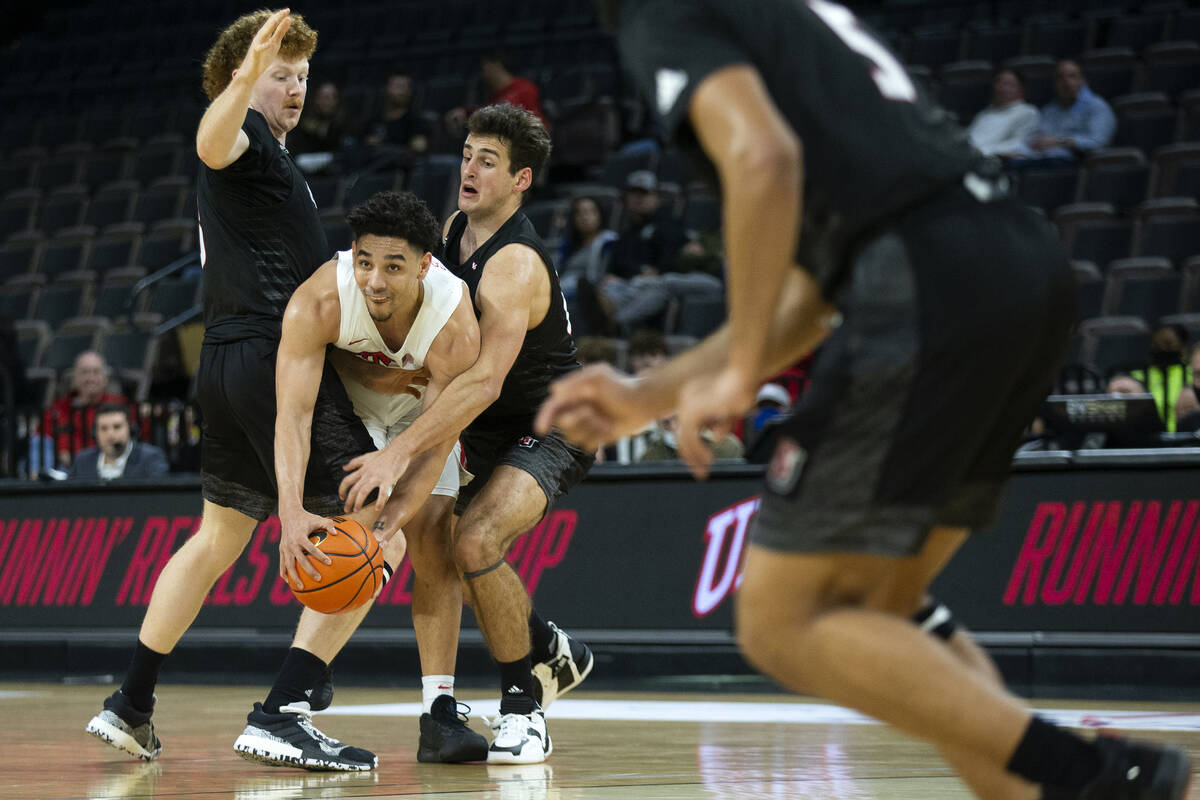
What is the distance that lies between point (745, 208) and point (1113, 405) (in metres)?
5.37

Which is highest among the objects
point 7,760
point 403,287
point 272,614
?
point 403,287

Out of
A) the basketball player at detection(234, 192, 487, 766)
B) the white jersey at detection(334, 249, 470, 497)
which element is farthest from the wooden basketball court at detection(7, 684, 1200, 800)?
the white jersey at detection(334, 249, 470, 497)

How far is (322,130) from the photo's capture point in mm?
14141

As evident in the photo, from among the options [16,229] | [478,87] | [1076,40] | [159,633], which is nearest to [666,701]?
[159,633]

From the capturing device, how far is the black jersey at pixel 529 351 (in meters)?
4.95

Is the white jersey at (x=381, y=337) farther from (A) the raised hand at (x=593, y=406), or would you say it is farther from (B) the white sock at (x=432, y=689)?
(A) the raised hand at (x=593, y=406)

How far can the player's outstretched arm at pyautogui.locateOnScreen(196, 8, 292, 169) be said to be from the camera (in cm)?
405

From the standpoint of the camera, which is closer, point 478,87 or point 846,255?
point 846,255

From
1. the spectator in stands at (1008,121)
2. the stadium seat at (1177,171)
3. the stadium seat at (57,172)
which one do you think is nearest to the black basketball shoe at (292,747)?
the stadium seat at (1177,171)

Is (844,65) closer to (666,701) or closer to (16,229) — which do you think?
(666,701)

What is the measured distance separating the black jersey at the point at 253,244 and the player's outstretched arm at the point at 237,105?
140mm

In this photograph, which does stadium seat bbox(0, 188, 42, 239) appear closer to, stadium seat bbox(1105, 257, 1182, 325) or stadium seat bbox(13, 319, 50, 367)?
stadium seat bbox(13, 319, 50, 367)

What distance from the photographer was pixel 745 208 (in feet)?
7.28

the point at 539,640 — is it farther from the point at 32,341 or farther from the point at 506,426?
the point at 32,341
